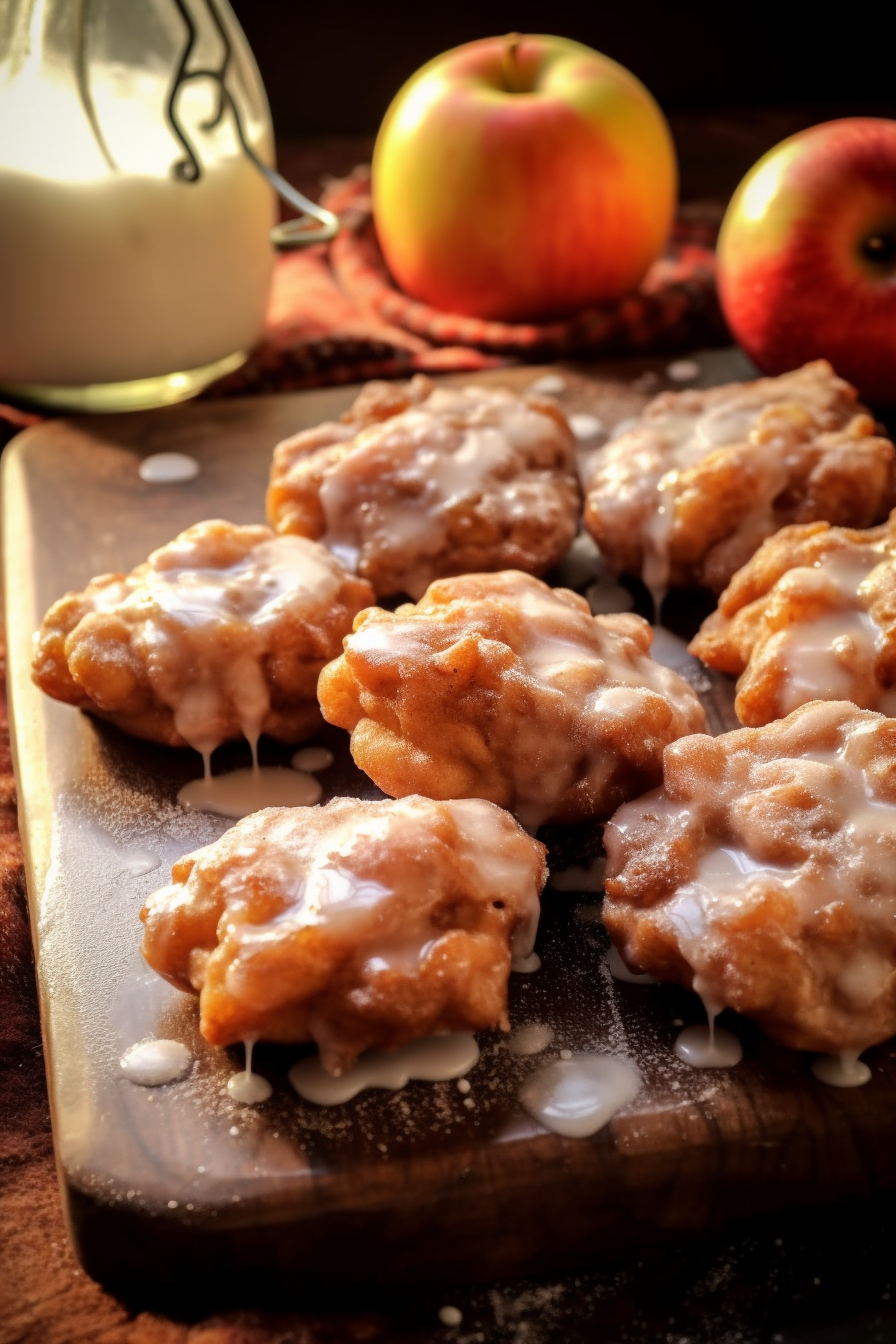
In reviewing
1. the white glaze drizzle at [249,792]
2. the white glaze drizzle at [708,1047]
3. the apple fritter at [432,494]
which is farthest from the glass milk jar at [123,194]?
the white glaze drizzle at [708,1047]

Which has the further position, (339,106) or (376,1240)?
(339,106)

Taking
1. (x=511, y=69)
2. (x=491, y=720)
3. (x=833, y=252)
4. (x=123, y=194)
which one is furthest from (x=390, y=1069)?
(x=511, y=69)

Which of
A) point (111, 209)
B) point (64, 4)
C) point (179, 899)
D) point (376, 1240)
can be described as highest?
point (64, 4)

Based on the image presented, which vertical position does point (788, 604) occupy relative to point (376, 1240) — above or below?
above

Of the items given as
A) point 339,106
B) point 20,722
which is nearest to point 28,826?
point 20,722

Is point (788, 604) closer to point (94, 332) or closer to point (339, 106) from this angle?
point (94, 332)

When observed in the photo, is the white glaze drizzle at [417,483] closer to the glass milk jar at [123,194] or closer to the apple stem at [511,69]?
the glass milk jar at [123,194]

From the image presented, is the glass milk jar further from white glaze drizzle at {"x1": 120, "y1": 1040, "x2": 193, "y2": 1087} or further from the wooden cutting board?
white glaze drizzle at {"x1": 120, "y1": 1040, "x2": 193, "y2": 1087}
